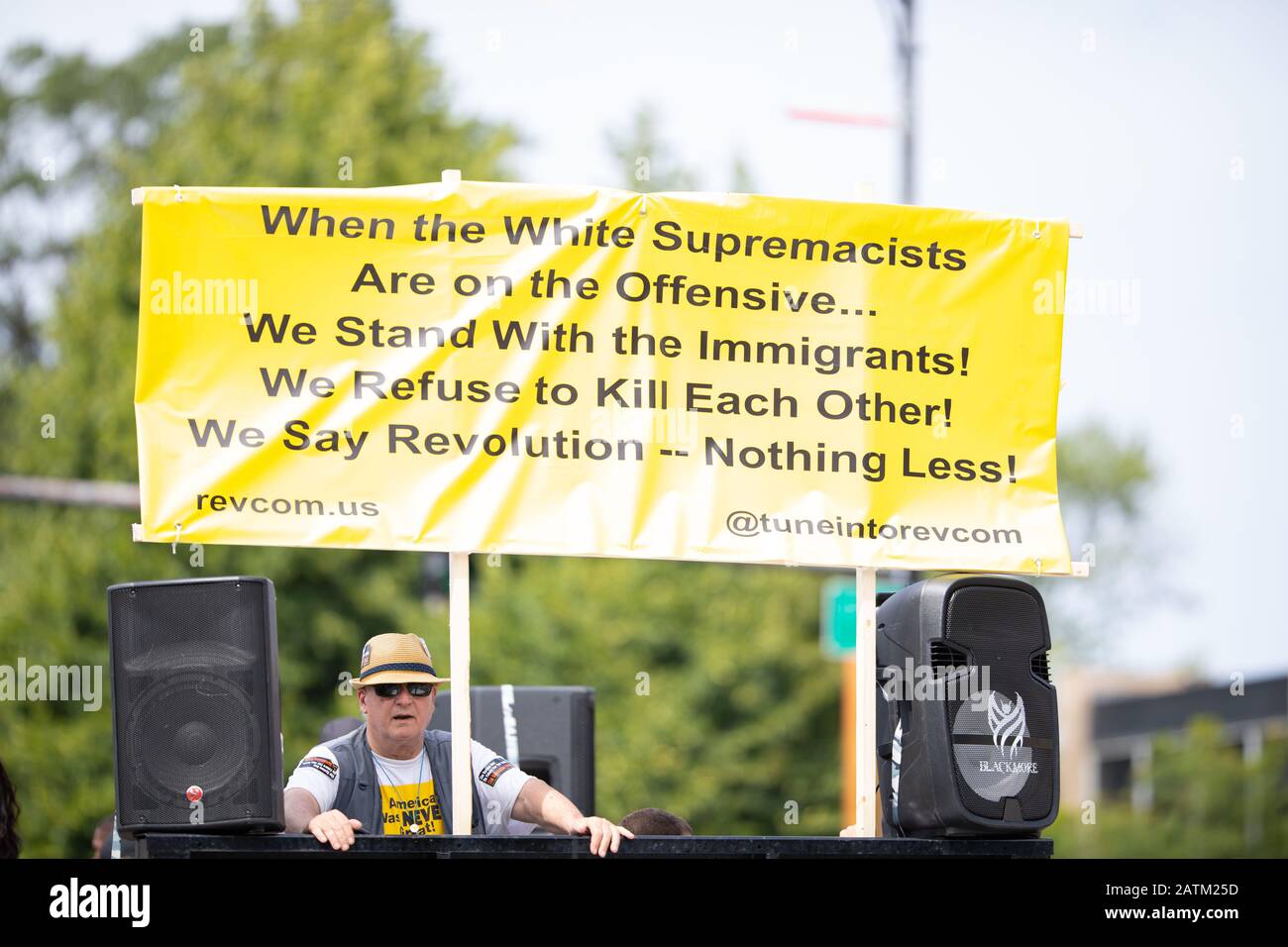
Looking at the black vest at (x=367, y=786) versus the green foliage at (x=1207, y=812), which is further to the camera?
the green foliage at (x=1207, y=812)

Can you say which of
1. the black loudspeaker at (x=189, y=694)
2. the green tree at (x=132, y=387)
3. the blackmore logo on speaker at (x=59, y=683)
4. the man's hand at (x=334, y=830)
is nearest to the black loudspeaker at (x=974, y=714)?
the man's hand at (x=334, y=830)

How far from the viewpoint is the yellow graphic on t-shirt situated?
6.02 m

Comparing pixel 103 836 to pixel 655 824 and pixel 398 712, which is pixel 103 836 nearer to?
pixel 398 712

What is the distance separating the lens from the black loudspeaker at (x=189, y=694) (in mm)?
5027

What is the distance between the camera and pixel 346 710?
771 inches

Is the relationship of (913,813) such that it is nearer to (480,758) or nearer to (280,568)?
A: (480,758)

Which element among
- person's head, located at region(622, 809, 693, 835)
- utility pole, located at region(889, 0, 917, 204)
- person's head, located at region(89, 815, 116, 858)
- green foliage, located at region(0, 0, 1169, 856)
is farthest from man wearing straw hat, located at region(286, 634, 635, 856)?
green foliage, located at region(0, 0, 1169, 856)

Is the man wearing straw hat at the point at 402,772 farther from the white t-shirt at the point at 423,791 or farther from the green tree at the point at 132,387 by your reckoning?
the green tree at the point at 132,387

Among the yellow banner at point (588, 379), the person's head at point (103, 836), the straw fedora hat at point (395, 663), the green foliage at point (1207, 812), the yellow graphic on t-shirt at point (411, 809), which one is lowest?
the green foliage at point (1207, 812)

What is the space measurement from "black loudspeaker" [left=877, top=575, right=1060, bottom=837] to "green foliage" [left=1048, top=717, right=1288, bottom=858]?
81.5 ft

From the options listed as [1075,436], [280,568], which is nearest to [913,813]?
[280,568]
